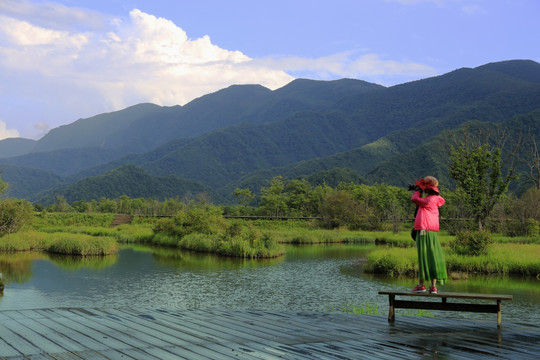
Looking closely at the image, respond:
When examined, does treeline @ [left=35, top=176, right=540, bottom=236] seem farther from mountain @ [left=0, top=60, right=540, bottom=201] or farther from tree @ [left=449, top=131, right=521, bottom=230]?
mountain @ [left=0, top=60, right=540, bottom=201]

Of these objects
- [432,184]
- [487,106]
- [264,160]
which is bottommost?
Result: [432,184]

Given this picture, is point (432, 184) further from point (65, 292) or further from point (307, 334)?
point (65, 292)

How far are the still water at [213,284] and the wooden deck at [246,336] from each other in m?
5.58

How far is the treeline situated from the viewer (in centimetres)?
3653

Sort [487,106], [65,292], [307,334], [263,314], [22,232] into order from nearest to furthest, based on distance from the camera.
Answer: [307,334]
[263,314]
[65,292]
[22,232]
[487,106]

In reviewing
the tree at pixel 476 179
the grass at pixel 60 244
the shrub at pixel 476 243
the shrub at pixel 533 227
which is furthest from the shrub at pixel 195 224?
the shrub at pixel 533 227

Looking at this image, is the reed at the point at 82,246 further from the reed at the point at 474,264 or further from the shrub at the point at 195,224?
the reed at the point at 474,264

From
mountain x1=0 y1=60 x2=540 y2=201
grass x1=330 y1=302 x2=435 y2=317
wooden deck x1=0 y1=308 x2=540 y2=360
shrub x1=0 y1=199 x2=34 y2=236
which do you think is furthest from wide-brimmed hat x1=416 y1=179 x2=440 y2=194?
mountain x1=0 y1=60 x2=540 y2=201

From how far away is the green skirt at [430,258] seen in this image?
293 inches

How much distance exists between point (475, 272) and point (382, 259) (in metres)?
3.84

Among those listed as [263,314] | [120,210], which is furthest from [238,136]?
[263,314]

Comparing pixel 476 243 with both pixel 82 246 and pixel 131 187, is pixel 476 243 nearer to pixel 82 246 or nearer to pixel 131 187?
pixel 82 246

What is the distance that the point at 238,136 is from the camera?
168000 mm

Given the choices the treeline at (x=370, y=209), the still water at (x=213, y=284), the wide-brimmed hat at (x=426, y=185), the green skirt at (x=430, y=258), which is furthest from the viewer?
the treeline at (x=370, y=209)
